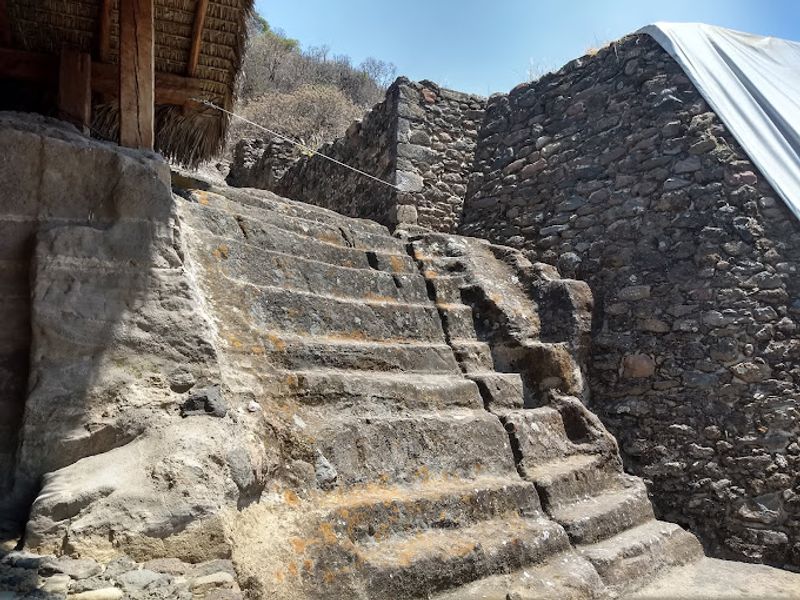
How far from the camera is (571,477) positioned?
312 cm

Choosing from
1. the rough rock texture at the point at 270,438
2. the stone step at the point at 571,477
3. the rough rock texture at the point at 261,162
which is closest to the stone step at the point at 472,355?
the rough rock texture at the point at 270,438

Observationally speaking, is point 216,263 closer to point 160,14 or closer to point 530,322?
point 160,14

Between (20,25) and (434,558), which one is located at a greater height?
(20,25)

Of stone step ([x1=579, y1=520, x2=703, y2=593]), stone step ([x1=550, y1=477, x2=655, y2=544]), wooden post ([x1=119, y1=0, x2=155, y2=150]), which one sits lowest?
stone step ([x1=579, y1=520, x2=703, y2=593])

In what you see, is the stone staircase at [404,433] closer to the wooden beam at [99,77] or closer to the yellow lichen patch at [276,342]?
the yellow lichen patch at [276,342]

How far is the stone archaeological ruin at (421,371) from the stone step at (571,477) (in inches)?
0.7

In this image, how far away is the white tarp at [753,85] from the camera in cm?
452

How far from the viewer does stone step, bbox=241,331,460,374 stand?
2.73 metres

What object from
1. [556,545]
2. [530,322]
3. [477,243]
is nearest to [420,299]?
[530,322]

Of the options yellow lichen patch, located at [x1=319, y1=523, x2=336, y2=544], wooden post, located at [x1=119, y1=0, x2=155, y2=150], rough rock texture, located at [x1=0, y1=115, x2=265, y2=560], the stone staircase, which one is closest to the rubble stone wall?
the stone staircase

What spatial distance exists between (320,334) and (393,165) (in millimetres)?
3529

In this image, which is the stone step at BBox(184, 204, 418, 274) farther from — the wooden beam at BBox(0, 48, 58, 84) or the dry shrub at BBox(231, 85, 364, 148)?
the dry shrub at BBox(231, 85, 364, 148)

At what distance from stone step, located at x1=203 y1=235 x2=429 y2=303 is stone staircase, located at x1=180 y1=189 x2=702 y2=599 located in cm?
1

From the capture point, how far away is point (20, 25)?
334 cm
